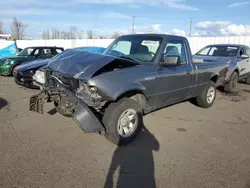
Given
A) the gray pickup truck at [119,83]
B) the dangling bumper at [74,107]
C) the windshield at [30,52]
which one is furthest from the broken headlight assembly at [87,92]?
the windshield at [30,52]

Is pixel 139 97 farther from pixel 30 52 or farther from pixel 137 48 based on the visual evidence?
pixel 30 52

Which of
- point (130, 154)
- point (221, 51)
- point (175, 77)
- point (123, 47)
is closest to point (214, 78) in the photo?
point (175, 77)

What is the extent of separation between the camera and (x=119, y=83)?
3367mm

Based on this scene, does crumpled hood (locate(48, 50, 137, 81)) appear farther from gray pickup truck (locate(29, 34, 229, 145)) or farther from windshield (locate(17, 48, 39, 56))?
windshield (locate(17, 48, 39, 56))

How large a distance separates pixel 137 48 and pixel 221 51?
18.7ft

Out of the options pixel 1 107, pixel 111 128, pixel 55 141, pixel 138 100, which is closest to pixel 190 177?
pixel 111 128

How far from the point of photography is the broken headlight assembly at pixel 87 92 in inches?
130

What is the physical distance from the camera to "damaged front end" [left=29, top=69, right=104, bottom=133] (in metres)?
3.21

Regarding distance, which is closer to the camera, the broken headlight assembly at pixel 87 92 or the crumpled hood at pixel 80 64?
the broken headlight assembly at pixel 87 92

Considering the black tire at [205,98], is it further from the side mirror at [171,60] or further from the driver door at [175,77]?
the side mirror at [171,60]

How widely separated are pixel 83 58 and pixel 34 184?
86.3 inches

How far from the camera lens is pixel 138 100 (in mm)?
4059

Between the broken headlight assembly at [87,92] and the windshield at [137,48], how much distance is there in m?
1.24

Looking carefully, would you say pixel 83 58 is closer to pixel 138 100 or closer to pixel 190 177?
pixel 138 100
